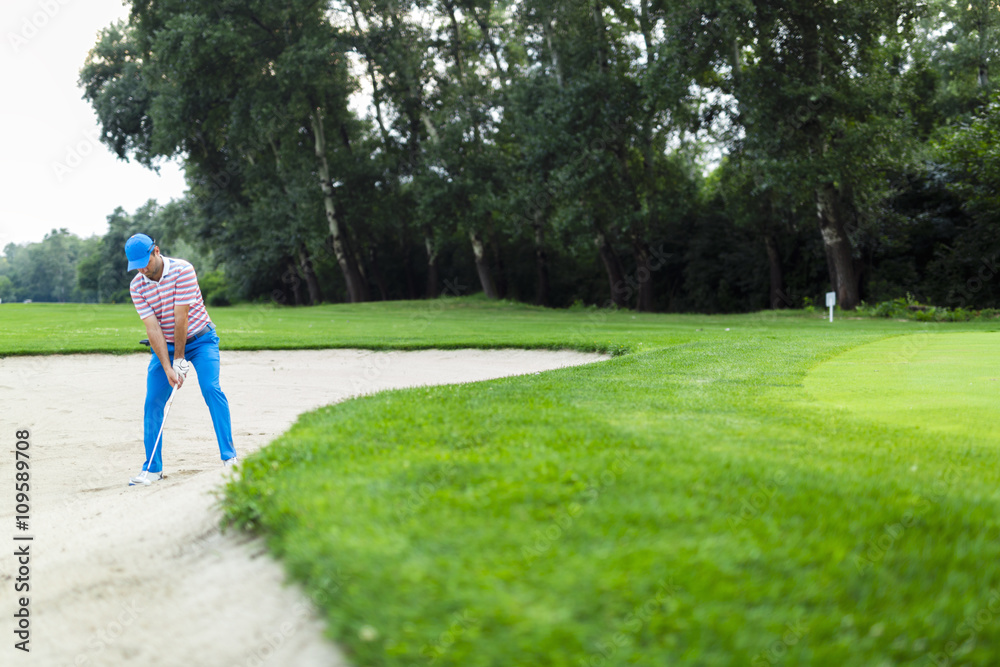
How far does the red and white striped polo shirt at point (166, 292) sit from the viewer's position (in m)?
6.88

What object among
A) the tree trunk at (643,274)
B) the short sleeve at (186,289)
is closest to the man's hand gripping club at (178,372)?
the short sleeve at (186,289)

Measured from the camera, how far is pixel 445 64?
33.4 metres

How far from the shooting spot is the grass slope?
2.61 m

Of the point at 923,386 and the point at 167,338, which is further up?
the point at 167,338

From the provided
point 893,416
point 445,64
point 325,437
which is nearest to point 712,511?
point 325,437

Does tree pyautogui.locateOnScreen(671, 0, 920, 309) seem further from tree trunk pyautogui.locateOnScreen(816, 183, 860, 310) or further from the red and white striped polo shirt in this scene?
the red and white striped polo shirt

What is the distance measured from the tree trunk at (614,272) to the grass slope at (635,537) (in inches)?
1049

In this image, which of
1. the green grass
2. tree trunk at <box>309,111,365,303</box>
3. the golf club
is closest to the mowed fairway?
the green grass

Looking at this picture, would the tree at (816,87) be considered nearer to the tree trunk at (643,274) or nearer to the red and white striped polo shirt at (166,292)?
the tree trunk at (643,274)

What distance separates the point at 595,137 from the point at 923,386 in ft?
68.2

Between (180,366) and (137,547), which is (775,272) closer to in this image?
(180,366)

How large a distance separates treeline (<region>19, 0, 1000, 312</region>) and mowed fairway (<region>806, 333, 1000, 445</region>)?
478 inches

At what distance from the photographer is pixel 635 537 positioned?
10.5ft

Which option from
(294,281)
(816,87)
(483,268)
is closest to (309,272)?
(294,281)
